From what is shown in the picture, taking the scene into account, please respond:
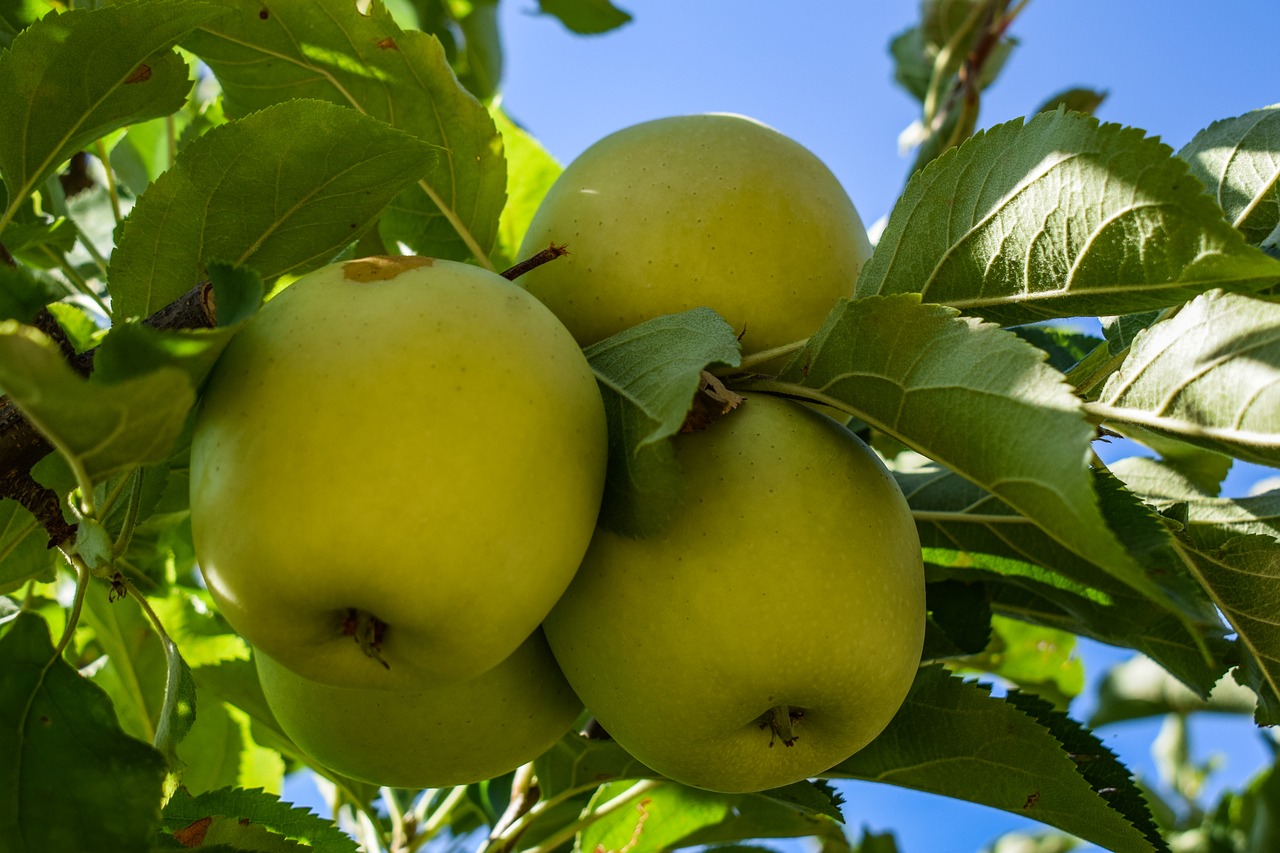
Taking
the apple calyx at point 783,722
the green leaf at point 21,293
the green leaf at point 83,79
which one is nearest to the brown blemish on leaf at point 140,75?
the green leaf at point 83,79

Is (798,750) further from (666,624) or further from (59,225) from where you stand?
(59,225)

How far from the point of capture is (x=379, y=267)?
3.19 ft

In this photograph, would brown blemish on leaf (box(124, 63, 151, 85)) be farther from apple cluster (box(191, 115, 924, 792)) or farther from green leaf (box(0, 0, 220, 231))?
apple cluster (box(191, 115, 924, 792))

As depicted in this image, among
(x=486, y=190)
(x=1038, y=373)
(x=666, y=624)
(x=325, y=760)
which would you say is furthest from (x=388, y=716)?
(x=1038, y=373)

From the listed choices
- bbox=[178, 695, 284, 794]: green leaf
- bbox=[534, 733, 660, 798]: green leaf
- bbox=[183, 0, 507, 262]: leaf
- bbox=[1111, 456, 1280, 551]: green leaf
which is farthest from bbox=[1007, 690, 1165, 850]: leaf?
bbox=[178, 695, 284, 794]: green leaf

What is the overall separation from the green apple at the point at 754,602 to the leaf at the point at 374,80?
0.50m

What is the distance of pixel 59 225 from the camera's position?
4.65ft

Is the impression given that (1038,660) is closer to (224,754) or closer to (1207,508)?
(1207,508)

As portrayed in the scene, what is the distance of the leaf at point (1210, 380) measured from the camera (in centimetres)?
91

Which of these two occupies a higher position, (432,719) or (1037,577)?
(1037,577)

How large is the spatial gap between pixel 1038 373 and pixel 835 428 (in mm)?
296

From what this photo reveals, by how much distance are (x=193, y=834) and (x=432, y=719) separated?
29cm

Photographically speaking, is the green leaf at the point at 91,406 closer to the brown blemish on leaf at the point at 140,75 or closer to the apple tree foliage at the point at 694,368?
the apple tree foliage at the point at 694,368

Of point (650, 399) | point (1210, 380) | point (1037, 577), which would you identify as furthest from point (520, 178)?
point (1210, 380)
